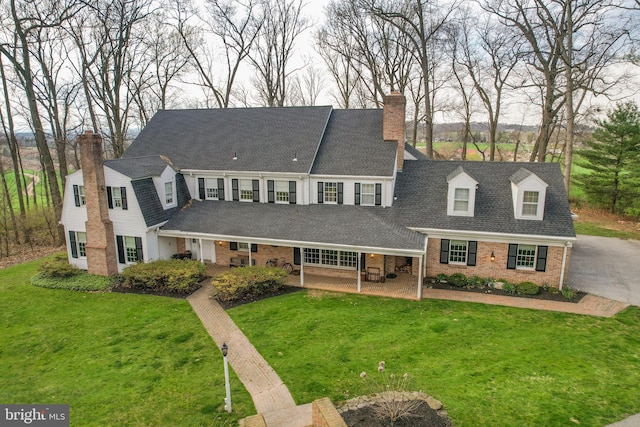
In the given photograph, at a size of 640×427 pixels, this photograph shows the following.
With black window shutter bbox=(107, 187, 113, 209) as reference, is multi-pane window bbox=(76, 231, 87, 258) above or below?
below

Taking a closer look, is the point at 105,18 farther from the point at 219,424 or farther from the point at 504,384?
the point at 504,384

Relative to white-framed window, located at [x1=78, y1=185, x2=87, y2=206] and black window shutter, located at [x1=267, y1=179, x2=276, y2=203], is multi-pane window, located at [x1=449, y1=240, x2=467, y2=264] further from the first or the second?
white-framed window, located at [x1=78, y1=185, x2=87, y2=206]

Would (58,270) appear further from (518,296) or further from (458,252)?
(518,296)

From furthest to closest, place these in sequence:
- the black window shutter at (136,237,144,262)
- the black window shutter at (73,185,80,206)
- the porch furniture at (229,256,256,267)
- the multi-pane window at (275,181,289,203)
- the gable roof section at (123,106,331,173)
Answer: the gable roof section at (123,106,331,173) → the multi-pane window at (275,181,289,203) → the porch furniture at (229,256,256,267) → the black window shutter at (73,185,80,206) → the black window shutter at (136,237,144,262)

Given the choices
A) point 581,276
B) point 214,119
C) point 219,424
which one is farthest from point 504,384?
point 214,119

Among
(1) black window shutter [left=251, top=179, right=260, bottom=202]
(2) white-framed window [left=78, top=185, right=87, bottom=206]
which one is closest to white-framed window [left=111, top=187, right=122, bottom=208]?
(2) white-framed window [left=78, top=185, right=87, bottom=206]

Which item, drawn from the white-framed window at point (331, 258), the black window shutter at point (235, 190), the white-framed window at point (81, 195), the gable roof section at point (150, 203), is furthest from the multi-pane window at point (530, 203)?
the white-framed window at point (81, 195)

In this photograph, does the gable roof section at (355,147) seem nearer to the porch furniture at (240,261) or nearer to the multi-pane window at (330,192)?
the multi-pane window at (330,192)
